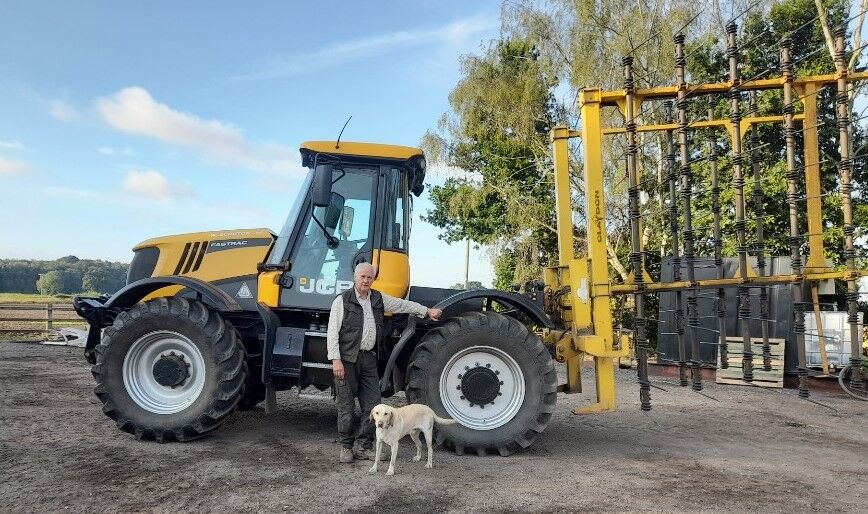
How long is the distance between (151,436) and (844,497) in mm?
5484

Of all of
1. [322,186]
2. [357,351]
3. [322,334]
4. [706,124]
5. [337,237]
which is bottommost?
[357,351]

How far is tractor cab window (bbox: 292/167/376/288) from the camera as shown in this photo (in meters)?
5.85

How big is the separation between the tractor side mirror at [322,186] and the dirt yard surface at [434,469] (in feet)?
7.10

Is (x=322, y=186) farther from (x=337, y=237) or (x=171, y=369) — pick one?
(x=171, y=369)

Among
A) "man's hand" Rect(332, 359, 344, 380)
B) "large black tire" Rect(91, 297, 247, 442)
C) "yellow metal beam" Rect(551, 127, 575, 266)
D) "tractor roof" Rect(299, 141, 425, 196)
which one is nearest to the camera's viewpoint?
"man's hand" Rect(332, 359, 344, 380)

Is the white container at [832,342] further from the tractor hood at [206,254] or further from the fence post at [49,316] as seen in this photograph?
the fence post at [49,316]

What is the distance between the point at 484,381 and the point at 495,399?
188mm

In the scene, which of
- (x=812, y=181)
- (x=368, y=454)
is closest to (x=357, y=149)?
(x=368, y=454)

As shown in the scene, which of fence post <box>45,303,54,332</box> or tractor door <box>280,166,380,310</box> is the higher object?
tractor door <box>280,166,380,310</box>

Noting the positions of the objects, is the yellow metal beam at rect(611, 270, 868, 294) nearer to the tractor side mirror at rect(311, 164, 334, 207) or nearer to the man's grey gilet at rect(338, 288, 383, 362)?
the man's grey gilet at rect(338, 288, 383, 362)

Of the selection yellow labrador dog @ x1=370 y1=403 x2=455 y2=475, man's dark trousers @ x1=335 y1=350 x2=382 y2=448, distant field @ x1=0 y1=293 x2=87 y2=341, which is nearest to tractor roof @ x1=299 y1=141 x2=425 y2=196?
man's dark trousers @ x1=335 y1=350 x2=382 y2=448

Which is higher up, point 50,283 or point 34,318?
point 50,283

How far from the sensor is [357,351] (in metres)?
5.16

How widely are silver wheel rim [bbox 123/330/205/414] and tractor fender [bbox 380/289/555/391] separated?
1708 millimetres
